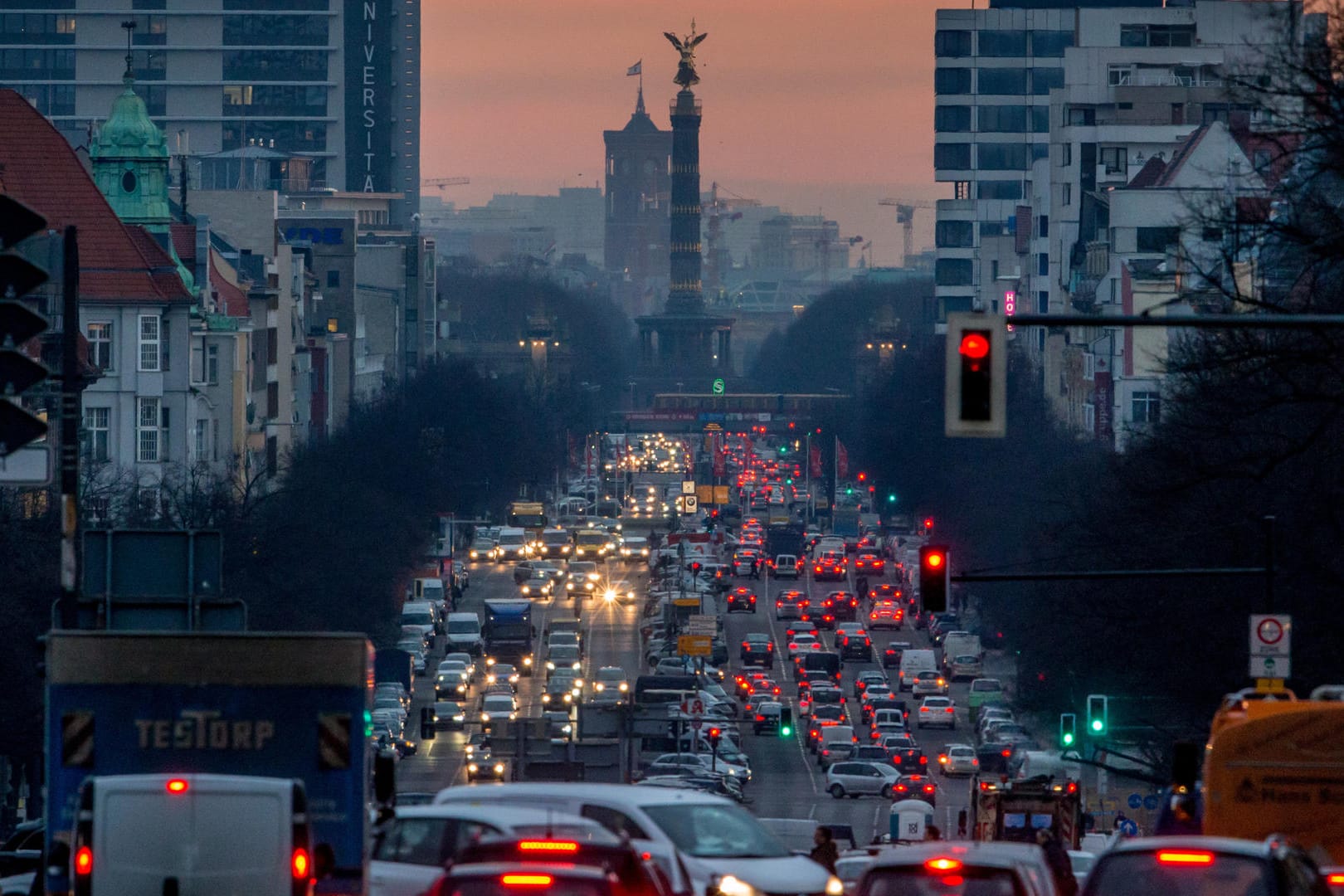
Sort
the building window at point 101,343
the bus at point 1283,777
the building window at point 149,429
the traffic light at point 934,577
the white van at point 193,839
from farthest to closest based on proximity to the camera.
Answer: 1. the building window at point 149,429
2. the building window at point 101,343
3. the traffic light at point 934,577
4. the bus at point 1283,777
5. the white van at point 193,839

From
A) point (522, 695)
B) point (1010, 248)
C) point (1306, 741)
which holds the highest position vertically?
point (1010, 248)

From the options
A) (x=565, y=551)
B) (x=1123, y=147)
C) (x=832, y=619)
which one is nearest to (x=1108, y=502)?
(x=832, y=619)

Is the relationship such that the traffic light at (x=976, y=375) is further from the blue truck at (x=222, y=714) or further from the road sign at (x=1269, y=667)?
the road sign at (x=1269, y=667)

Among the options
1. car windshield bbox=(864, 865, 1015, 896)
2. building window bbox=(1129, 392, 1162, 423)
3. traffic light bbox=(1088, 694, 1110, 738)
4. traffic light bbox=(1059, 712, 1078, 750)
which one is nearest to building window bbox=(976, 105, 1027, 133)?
building window bbox=(1129, 392, 1162, 423)

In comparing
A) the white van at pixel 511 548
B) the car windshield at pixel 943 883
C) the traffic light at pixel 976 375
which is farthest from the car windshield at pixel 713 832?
the white van at pixel 511 548

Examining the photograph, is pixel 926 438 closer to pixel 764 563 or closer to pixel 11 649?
pixel 764 563

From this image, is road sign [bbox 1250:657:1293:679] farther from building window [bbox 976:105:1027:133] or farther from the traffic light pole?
building window [bbox 976:105:1027:133]
